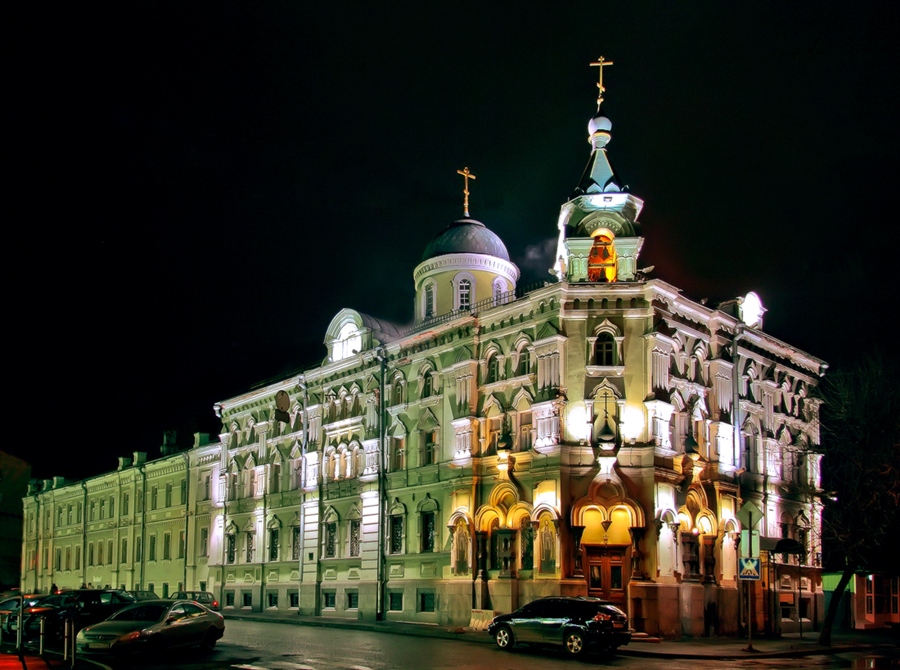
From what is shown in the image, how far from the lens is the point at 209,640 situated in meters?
28.1

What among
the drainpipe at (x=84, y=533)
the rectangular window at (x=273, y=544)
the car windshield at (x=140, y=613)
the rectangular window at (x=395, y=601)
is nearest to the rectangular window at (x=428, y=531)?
the rectangular window at (x=395, y=601)

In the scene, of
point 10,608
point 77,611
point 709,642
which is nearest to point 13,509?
point 10,608

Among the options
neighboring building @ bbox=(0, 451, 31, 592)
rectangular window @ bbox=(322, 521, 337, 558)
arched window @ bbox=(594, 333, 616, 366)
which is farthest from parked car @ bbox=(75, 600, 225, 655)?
neighboring building @ bbox=(0, 451, 31, 592)

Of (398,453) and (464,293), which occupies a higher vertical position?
(464,293)

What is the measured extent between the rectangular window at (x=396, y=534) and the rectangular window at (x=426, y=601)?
2.57m

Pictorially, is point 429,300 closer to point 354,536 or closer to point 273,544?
point 354,536

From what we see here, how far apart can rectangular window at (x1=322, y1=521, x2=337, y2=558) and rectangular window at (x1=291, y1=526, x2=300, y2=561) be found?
105 inches

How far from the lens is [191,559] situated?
6047 cm

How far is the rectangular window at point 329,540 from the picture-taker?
156ft

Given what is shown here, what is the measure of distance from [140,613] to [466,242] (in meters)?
26.3

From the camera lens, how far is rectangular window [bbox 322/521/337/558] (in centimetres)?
4753

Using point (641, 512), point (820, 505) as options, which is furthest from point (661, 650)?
point (820, 505)

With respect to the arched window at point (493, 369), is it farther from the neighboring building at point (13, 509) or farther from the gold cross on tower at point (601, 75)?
the neighboring building at point (13, 509)

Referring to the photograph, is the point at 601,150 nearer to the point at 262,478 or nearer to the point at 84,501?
the point at 262,478
